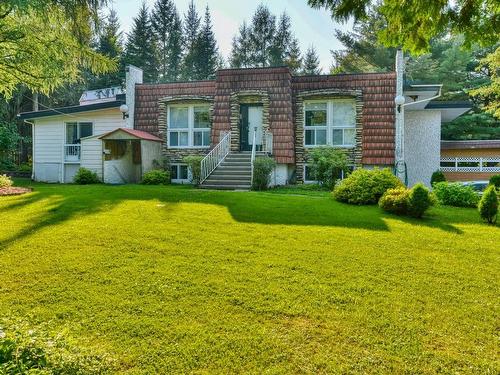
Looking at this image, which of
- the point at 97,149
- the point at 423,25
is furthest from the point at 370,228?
the point at 97,149

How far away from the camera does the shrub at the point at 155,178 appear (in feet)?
46.7

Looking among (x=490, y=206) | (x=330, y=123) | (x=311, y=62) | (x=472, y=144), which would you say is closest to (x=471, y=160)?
(x=472, y=144)

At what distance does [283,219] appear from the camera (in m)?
7.26

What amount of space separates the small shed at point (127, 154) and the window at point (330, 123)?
6326 millimetres

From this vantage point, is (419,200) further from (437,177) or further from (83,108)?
(83,108)

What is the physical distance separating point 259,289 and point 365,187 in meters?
5.73

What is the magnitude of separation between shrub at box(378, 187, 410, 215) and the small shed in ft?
31.9

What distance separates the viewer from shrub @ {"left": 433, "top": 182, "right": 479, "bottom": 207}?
371 inches

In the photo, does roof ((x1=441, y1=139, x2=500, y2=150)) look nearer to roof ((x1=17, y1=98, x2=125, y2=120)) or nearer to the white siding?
the white siding

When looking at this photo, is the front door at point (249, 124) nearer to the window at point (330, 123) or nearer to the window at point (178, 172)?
the window at point (330, 123)

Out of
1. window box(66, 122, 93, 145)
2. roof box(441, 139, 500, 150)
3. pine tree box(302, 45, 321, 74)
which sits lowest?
roof box(441, 139, 500, 150)

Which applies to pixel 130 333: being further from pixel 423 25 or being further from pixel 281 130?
pixel 281 130

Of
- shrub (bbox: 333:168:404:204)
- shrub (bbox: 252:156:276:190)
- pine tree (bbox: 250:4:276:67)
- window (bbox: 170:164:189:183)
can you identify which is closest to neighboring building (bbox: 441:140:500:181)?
shrub (bbox: 333:168:404:204)

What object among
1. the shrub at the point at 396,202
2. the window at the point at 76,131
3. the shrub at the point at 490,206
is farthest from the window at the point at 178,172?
the shrub at the point at 490,206
